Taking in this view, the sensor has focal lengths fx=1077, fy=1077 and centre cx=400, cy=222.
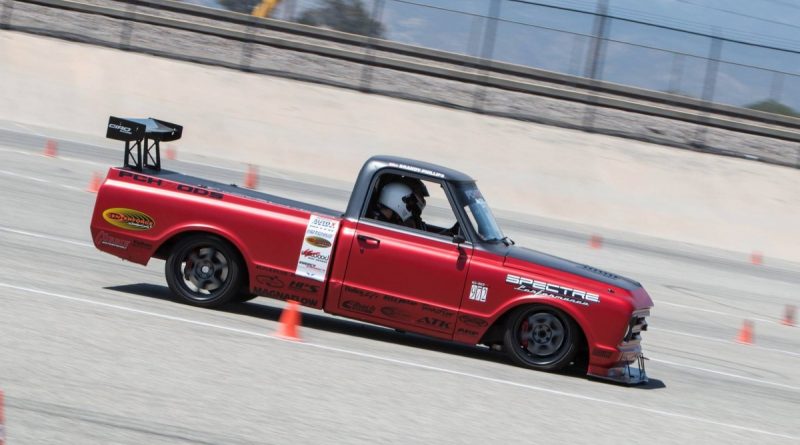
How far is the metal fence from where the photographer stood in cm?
2745

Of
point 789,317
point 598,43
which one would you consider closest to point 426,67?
point 598,43

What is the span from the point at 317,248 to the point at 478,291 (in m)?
1.46

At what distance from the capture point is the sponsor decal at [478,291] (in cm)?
927

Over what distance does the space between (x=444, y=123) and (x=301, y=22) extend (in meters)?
5.98

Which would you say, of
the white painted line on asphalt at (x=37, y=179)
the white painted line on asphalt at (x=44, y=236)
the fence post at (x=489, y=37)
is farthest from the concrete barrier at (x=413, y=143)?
the white painted line on asphalt at (x=44, y=236)

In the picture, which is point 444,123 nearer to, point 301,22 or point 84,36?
point 301,22

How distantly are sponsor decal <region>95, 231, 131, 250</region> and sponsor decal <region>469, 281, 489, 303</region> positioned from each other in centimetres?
318

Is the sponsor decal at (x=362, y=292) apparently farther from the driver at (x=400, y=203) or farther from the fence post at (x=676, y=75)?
the fence post at (x=676, y=75)

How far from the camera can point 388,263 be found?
9.33m

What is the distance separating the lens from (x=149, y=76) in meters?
25.2

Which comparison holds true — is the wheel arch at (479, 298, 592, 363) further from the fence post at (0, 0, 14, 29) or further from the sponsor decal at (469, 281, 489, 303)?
the fence post at (0, 0, 14, 29)

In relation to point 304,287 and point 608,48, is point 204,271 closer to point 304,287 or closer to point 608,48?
point 304,287

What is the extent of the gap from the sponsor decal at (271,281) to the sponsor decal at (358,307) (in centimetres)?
61

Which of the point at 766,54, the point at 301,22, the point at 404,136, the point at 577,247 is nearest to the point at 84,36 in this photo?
the point at 301,22
